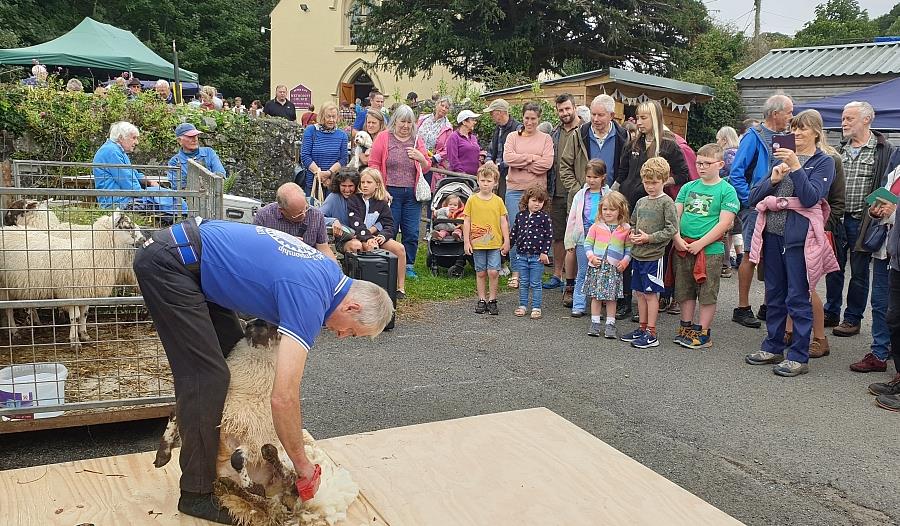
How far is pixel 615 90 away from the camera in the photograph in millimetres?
17406

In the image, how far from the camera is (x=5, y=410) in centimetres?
409

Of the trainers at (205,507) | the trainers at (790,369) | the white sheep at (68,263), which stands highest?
the white sheep at (68,263)

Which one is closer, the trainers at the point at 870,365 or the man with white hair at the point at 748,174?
the trainers at the point at 870,365

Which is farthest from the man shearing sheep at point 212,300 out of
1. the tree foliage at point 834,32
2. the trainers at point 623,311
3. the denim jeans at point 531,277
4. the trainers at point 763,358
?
the tree foliage at point 834,32

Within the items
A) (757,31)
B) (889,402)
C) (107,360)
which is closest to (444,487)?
(107,360)

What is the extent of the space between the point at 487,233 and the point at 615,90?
10.6m

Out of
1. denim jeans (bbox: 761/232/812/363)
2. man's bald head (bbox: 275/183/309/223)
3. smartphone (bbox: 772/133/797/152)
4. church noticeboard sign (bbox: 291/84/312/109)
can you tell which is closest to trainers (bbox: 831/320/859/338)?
denim jeans (bbox: 761/232/812/363)

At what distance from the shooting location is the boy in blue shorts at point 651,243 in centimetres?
694

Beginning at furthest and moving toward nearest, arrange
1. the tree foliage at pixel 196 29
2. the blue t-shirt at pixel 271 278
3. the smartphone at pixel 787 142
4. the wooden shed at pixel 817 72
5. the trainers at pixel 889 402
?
the tree foliage at pixel 196 29, the wooden shed at pixel 817 72, the smartphone at pixel 787 142, the trainers at pixel 889 402, the blue t-shirt at pixel 271 278

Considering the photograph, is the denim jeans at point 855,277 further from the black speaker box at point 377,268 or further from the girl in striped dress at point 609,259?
the black speaker box at point 377,268

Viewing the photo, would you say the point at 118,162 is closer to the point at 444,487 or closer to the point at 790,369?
the point at 444,487

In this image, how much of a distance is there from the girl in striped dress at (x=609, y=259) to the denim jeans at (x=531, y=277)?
61cm

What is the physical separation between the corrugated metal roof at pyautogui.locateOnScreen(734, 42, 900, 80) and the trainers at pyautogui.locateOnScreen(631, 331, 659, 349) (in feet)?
39.4

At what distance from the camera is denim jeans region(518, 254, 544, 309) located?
7863 mm
